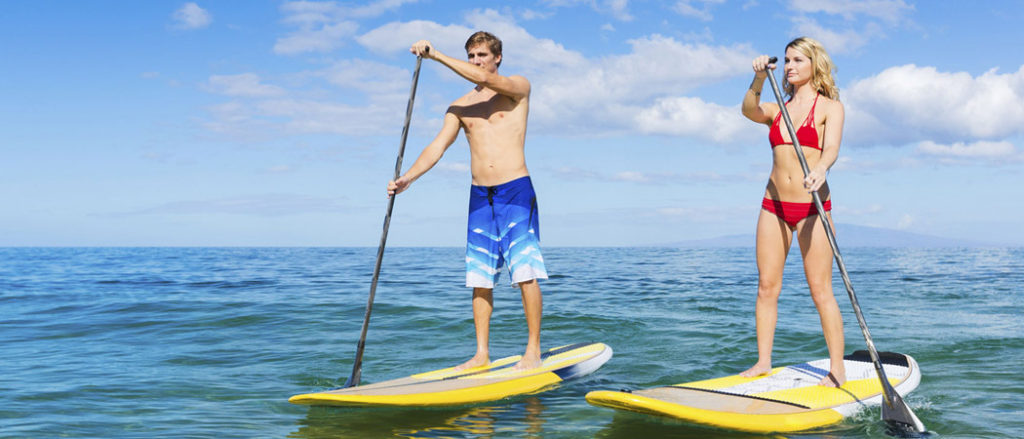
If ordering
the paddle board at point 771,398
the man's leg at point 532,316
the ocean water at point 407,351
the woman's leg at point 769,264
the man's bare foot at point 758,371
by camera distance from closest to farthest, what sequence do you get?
the paddle board at point 771,398 < the ocean water at point 407,351 < the woman's leg at point 769,264 < the man's bare foot at point 758,371 < the man's leg at point 532,316

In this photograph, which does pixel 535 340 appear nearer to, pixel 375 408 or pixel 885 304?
pixel 375 408

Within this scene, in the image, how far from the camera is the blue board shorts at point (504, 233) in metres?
5.75

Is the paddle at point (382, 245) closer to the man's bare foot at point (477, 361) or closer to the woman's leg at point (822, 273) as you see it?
the man's bare foot at point (477, 361)

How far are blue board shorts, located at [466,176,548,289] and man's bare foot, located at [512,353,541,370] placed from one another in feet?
2.17

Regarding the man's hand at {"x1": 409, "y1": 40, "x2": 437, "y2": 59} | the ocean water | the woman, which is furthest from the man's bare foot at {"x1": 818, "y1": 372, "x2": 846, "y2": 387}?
the man's hand at {"x1": 409, "y1": 40, "x2": 437, "y2": 59}

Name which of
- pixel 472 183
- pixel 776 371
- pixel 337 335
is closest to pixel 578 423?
pixel 776 371

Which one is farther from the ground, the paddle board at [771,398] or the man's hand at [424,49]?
the man's hand at [424,49]

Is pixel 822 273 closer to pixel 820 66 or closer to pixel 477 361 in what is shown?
pixel 820 66

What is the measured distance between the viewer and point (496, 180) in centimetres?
576

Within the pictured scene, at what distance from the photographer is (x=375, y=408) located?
5086 mm

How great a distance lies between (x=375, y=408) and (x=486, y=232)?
1.63m

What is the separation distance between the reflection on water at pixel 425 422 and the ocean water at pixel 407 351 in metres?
0.02

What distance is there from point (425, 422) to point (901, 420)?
9.83 feet

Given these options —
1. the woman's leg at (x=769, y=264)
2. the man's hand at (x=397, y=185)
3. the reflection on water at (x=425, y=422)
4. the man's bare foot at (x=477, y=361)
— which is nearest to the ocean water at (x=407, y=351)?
the reflection on water at (x=425, y=422)
